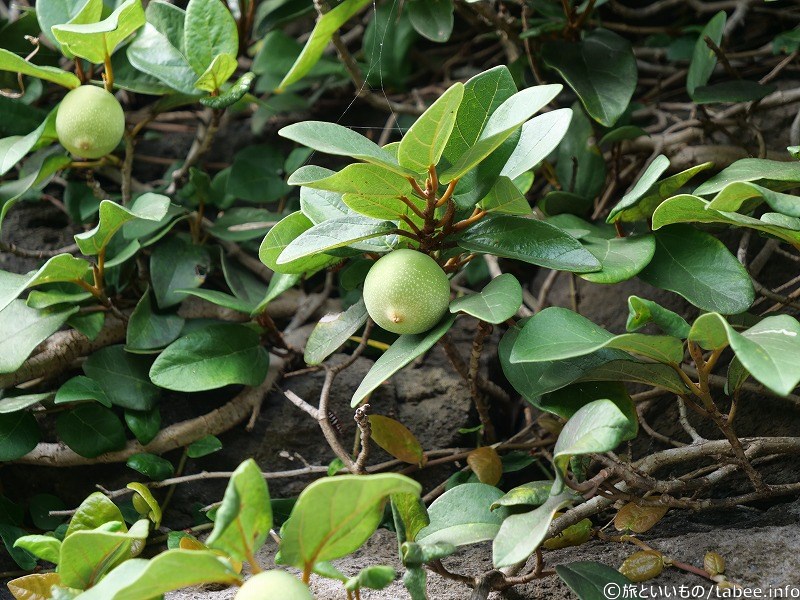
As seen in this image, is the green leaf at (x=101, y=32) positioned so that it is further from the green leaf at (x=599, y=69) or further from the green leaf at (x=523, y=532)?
the green leaf at (x=523, y=532)

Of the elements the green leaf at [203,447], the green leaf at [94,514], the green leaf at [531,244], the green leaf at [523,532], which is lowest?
the green leaf at [203,447]

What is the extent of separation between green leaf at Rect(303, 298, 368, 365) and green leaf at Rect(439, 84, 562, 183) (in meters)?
0.24

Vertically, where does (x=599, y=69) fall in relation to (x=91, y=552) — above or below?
above

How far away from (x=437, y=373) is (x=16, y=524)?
0.71 m

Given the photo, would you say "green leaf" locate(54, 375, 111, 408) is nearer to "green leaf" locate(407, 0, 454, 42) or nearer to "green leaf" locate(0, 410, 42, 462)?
"green leaf" locate(0, 410, 42, 462)

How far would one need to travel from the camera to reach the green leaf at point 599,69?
45.7 inches

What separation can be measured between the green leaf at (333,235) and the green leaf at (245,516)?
24 centimetres

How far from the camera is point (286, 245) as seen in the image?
0.95 meters

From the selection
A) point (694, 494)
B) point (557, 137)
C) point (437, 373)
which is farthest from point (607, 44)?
point (694, 494)

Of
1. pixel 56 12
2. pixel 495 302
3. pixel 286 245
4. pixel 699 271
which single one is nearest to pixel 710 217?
pixel 699 271

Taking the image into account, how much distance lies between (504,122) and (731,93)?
1.88 ft

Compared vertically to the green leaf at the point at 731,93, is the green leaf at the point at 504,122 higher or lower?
higher

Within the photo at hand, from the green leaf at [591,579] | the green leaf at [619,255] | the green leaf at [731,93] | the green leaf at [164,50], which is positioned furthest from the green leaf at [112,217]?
the green leaf at [731,93]

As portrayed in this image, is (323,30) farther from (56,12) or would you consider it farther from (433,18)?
(56,12)
